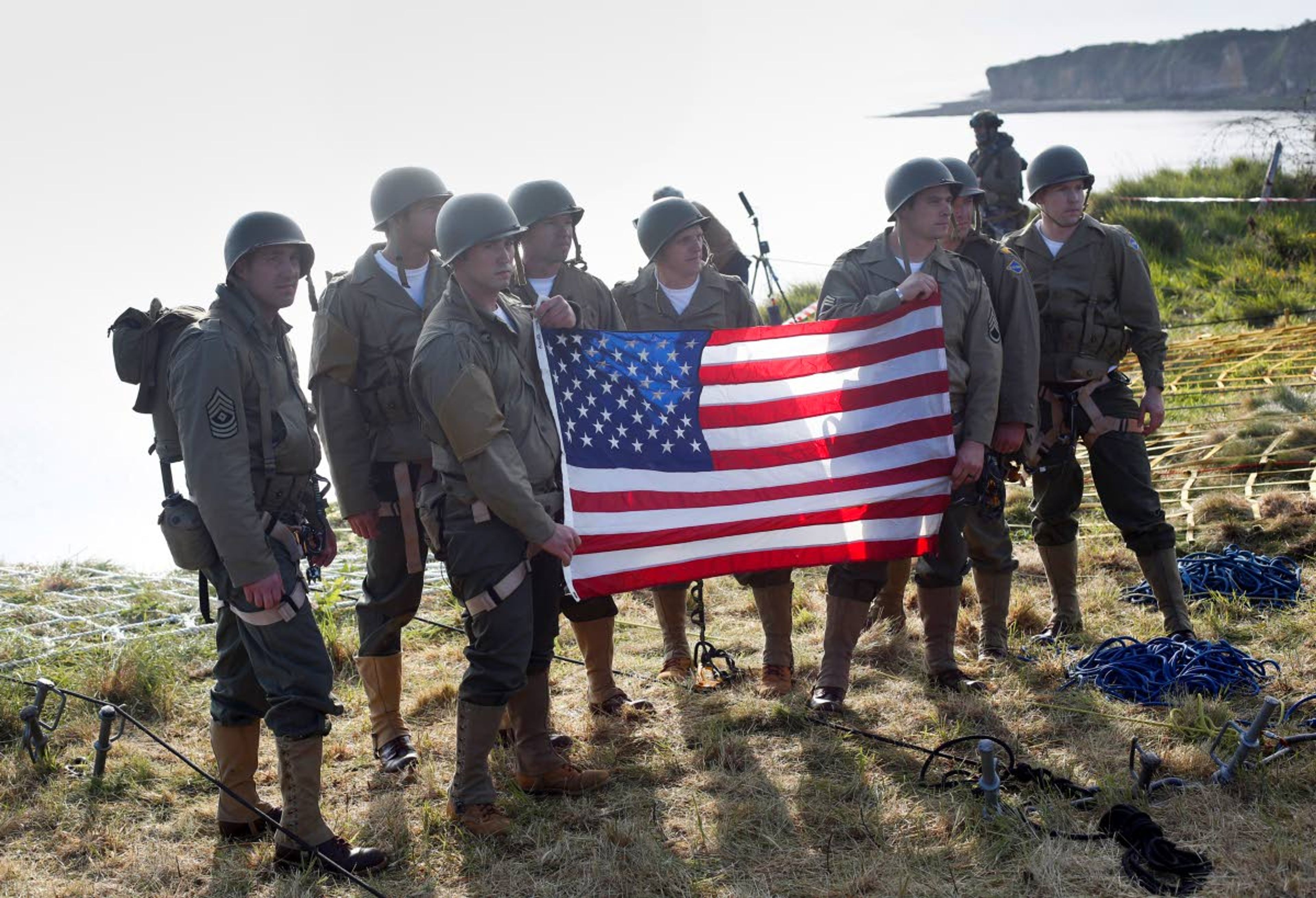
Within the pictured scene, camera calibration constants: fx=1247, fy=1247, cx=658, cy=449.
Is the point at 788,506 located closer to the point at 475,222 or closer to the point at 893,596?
the point at 893,596

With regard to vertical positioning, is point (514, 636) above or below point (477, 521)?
below

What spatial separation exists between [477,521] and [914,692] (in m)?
2.47

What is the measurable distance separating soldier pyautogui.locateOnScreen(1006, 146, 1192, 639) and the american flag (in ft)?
3.19

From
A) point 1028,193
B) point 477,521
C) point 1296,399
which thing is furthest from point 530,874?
point 1296,399

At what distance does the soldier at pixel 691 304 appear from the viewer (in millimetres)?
6227

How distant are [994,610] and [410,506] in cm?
311

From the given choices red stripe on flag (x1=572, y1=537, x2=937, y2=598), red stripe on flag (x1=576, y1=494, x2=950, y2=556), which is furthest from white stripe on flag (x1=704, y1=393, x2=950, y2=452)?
red stripe on flag (x1=572, y1=537, x2=937, y2=598)

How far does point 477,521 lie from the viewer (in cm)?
486

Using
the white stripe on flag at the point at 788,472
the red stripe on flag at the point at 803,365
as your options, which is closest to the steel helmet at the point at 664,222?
the red stripe on flag at the point at 803,365

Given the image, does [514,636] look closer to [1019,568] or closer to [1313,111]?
[1019,568]

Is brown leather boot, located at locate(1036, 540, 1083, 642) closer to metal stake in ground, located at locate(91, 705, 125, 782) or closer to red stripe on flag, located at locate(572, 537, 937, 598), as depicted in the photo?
red stripe on flag, located at locate(572, 537, 937, 598)

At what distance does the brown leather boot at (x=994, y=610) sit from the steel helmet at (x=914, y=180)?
2004 mm

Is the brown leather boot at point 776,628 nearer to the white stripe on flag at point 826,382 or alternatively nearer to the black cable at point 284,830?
the white stripe on flag at point 826,382

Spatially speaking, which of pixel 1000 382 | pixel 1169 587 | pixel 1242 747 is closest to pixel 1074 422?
pixel 1000 382
